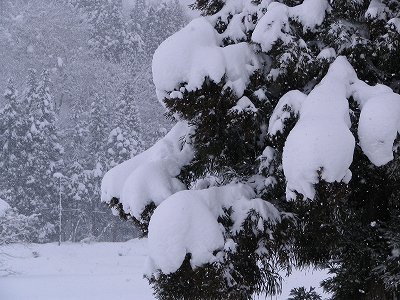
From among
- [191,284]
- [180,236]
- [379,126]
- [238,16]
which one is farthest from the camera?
[238,16]

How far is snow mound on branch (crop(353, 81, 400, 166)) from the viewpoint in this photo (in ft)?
10.1

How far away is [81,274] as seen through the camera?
23.1m

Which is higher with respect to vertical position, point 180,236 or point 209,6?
point 209,6

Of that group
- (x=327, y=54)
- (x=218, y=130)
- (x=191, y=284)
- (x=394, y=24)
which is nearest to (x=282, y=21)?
(x=327, y=54)

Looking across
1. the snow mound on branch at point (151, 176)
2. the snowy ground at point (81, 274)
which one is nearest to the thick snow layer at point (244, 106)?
the snow mound on branch at point (151, 176)

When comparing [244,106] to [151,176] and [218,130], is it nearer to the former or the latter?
[218,130]

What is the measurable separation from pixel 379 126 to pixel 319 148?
438 mm

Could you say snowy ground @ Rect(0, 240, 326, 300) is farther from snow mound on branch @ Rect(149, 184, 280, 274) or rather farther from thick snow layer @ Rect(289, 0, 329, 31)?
thick snow layer @ Rect(289, 0, 329, 31)

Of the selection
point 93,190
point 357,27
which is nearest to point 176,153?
point 357,27

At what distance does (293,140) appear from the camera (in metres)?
3.09

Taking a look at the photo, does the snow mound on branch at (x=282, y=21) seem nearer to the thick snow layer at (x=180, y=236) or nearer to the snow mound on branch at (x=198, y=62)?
the snow mound on branch at (x=198, y=62)

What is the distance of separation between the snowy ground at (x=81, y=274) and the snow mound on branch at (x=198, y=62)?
488 inches

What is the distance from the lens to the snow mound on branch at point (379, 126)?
307cm

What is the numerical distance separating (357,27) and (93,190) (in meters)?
34.6
